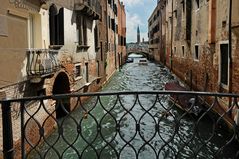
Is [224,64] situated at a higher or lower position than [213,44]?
lower

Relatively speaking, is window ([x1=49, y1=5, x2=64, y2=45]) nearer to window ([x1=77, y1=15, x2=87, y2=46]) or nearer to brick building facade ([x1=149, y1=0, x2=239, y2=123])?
window ([x1=77, y1=15, x2=87, y2=46])

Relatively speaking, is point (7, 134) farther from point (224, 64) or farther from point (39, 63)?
point (224, 64)

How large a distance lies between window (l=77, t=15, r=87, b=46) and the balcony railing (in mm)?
4632

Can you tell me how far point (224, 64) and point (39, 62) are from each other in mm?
5466

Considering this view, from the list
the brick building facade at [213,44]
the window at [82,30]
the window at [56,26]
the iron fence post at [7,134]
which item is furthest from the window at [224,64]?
the iron fence post at [7,134]

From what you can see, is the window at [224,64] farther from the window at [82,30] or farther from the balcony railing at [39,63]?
the window at [82,30]

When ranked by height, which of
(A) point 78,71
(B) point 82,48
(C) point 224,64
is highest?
(B) point 82,48

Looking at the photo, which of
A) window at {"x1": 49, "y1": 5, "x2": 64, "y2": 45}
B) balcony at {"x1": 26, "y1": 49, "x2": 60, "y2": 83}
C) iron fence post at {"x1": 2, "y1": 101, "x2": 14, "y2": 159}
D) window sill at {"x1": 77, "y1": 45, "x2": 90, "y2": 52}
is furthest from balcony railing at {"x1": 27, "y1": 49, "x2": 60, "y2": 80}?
iron fence post at {"x1": 2, "y1": 101, "x2": 14, "y2": 159}

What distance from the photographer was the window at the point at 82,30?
41.1ft

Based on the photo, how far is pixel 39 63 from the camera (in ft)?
23.7

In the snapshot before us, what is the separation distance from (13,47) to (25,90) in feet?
3.34

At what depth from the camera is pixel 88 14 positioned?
1335 centimetres

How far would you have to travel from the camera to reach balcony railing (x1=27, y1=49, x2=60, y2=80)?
271 inches

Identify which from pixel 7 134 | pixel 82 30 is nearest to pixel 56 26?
pixel 82 30
